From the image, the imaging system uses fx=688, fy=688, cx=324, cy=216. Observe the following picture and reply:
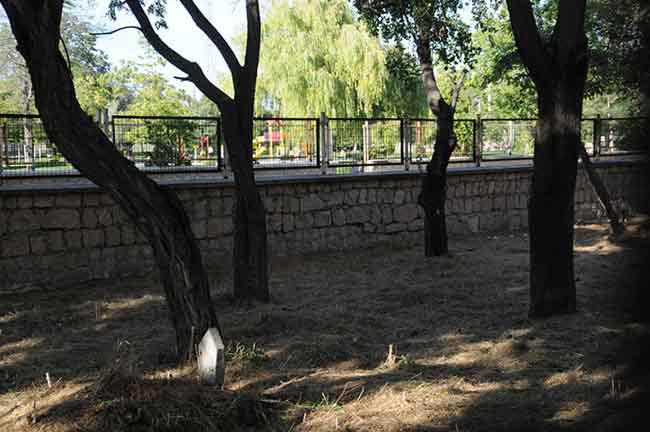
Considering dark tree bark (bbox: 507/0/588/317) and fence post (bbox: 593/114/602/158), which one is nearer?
dark tree bark (bbox: 507/0/588/317)

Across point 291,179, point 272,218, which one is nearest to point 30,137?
point 272,218

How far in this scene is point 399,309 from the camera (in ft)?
25.6

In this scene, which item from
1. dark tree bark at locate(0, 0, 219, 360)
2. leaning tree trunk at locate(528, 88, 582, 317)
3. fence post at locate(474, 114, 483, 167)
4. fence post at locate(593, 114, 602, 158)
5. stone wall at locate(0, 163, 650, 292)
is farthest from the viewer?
fence post at locate(593, 114, 602, 158)

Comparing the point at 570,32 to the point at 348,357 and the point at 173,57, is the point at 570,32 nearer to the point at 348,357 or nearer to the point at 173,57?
the point at 348,357

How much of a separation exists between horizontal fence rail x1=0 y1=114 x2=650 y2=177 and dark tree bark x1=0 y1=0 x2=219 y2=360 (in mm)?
4568

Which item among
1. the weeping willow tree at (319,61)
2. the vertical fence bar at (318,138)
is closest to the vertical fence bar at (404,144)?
the vertical fence bar at (318,138)

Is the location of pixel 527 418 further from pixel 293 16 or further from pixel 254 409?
pixel 293 16

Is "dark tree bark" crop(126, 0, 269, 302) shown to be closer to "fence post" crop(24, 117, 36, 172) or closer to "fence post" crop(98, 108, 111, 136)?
"fence post" crop(24, 117, 36, 172)

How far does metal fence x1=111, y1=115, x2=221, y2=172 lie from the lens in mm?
10492

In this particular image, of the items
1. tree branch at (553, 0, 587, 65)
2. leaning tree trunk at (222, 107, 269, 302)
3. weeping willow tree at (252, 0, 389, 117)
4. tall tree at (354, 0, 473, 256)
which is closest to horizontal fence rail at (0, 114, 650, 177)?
tall tree at (354, 0, 473, 256)

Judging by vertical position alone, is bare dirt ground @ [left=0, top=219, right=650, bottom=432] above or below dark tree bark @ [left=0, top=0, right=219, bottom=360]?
below

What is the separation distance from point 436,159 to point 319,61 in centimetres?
1706

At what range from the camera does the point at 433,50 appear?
11.9 meters

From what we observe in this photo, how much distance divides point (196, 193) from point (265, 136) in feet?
7.54
